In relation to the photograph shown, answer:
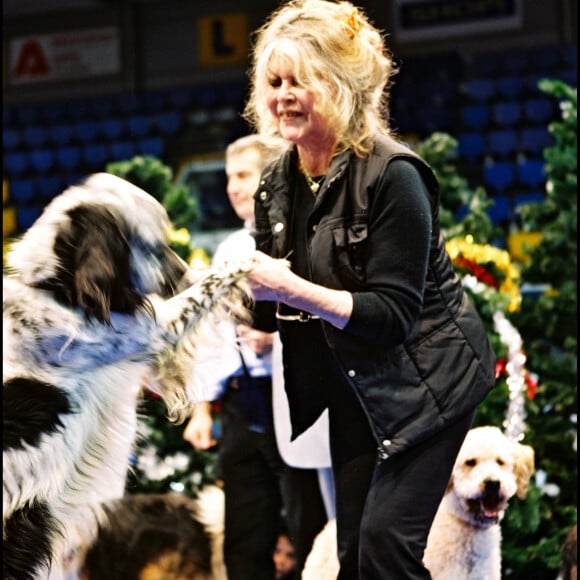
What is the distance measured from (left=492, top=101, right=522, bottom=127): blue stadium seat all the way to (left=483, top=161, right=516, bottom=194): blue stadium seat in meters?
0.66

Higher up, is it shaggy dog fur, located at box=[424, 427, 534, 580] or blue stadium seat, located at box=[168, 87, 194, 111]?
blue stadium seat, located at box=[168, 87, 194, 111]

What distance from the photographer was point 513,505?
147 inches

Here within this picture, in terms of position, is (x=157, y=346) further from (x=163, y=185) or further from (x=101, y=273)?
(x=163, y=185)

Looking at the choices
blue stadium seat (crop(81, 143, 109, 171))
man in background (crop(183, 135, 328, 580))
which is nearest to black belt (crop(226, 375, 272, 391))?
man in background (crop(183, 135, 328, 580))

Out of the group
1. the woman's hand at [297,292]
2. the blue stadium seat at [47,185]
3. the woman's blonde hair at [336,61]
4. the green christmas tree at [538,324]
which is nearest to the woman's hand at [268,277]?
the woman's hand at [297,292]

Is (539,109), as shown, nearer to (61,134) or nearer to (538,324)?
(61,134)

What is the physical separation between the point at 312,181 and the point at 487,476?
50.7 inches

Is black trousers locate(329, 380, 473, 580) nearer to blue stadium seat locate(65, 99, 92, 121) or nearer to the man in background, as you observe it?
the man in background

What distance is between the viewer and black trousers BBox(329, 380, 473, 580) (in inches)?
84.5

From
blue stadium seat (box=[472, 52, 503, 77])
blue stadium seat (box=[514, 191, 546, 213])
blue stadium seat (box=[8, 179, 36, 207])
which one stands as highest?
blue stadium seat (box=[472, 52, 503, 77])

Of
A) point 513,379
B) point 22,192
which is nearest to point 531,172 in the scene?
point 22,192

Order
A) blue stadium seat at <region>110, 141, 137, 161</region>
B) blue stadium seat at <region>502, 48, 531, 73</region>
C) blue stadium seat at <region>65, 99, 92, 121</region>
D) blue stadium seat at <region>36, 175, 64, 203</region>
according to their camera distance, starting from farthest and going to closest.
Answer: blue stadium seat at <region>65, 99, 92, 121</region> → blue stadium seat at <region>36, 175, 64, 203</region> → blue stadium seat at <region>110, 141, 137, 161</region> → blue stadium seat at <region>502, 48, 531, 73</region>

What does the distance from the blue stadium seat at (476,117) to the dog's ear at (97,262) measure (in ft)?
32.3

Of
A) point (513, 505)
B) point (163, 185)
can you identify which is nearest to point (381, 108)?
point (513, 505)
